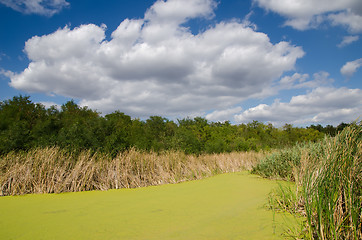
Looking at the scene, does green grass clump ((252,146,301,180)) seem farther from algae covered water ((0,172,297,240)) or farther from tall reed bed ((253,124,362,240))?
tall reed bed ((253,124,362,240))

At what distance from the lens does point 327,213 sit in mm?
1876

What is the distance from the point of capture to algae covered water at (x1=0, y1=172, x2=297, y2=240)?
247cm

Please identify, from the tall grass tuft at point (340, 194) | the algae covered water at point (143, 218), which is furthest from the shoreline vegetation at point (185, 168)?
the algae covered water at point (143, 218)

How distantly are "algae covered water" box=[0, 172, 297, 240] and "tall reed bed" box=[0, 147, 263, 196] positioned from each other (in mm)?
729

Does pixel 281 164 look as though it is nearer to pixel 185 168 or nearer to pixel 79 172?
pixel 185 168

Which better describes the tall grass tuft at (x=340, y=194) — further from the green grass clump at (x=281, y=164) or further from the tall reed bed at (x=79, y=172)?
the tall reed bed at (x=79, y=172)

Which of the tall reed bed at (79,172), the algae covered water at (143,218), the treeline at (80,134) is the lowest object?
the algae covered water at (143,218)

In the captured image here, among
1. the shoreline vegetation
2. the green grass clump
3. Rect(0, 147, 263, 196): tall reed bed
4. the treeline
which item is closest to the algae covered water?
the shoreline vegetation

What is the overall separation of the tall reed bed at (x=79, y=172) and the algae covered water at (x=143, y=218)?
2.39ft

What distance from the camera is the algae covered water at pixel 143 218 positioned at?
2.47 meters

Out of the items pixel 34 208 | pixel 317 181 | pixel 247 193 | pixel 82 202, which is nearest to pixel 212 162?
pixel 247 193

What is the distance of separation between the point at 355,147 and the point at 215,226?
5.48 ft

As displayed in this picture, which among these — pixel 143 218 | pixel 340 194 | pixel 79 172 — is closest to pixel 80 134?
pixel 79 172

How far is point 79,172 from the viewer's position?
18.4 feet
